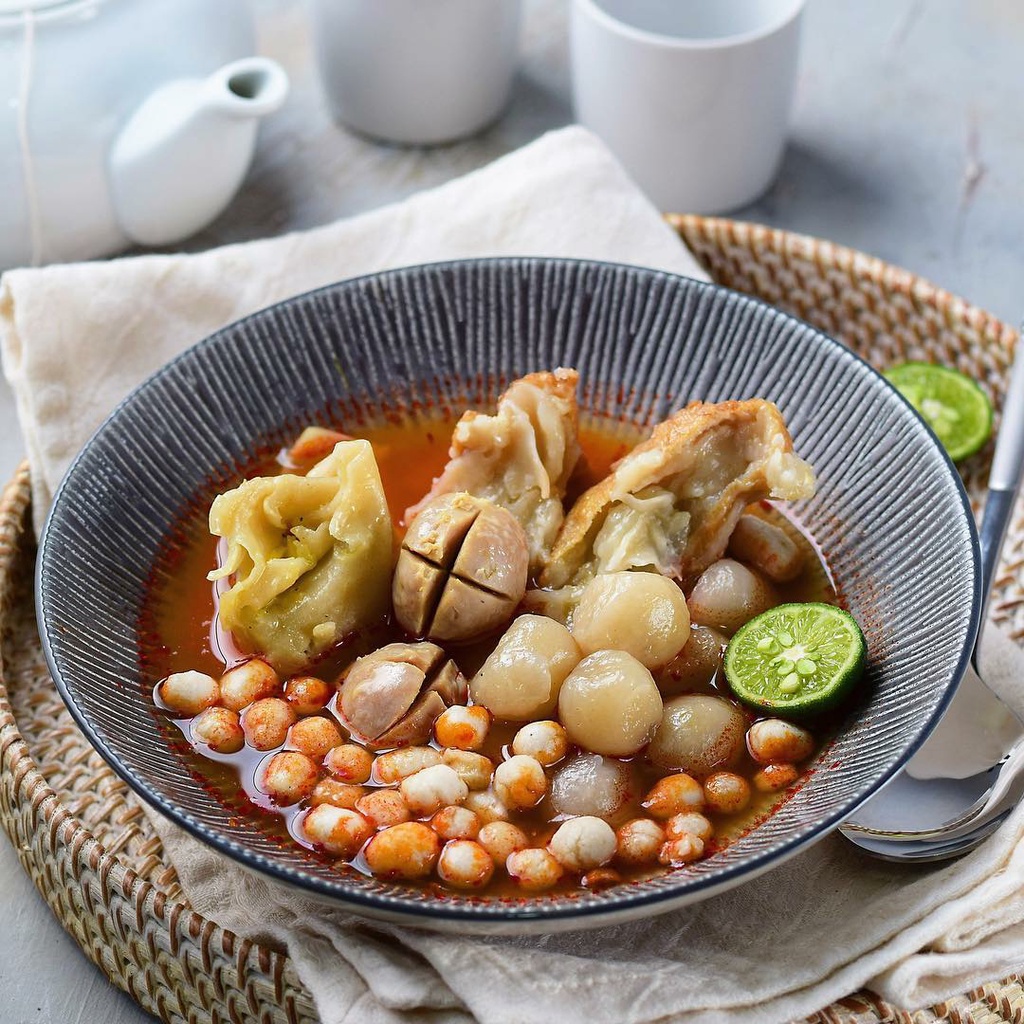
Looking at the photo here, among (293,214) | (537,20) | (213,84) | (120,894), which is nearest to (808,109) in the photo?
(537,20)

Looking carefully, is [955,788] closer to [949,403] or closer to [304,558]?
[949,403]

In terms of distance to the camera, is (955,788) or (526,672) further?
(955,788)

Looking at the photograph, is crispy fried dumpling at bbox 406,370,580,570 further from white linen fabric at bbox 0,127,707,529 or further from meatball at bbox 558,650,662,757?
white linen fabric at bbox 0,127,707,529

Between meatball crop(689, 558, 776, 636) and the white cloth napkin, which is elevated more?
meatball crop(689, 558, 776, 636)

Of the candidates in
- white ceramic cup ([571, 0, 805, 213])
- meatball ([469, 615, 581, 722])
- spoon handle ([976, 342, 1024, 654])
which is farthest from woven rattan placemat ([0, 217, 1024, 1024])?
meatball ([469, 615, 581, 722])

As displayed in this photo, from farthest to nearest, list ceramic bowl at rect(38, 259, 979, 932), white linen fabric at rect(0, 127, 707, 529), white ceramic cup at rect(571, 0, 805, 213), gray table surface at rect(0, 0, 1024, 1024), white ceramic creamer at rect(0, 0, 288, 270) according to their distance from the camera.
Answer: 1. gray table surface at rect(0, 0, 1024, 1024)
2. white ceramic cup at rect(571, 0, 805, 213)
3. white ceramic creamer at rect(0, 0, 288, 270)
4. white linen fabric at rect(0, 127, 707, 529)
5. ceramic bowl at rect(38, 259, 979, 932)

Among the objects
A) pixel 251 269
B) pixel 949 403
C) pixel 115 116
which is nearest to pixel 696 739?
pixel 949 403
